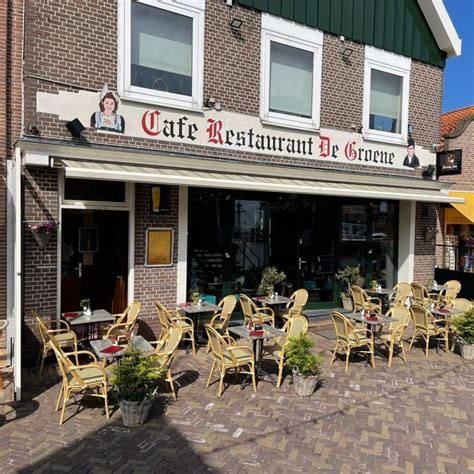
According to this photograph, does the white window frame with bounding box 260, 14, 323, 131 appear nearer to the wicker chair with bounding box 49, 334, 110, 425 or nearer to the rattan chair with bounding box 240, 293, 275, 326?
the rattan chair with bounding box 240, 293, 275, 326

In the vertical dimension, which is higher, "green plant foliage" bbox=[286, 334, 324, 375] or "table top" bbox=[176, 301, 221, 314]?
"table top" bbox=[176, 301, 221, 314]

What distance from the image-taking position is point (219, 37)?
27.8ft

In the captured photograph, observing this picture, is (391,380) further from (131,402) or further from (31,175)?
(31,175)

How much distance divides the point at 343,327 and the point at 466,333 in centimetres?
251

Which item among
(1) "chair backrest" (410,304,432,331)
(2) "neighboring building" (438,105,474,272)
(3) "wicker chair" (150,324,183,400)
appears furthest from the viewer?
(2) "neighboring building" (438,105,474,272)

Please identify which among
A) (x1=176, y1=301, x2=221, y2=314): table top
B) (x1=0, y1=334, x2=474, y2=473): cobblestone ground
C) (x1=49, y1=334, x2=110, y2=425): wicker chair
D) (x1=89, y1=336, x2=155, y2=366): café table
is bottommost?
(x1=0, y1=334, x2=474, y2=473): cobblestone ground

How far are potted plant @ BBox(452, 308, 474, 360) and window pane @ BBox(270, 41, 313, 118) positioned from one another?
5281 millimetres

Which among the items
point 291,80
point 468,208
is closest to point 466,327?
point 291,80

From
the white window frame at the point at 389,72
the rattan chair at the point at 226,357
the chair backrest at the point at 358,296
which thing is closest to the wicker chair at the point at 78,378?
the rattan chair at the point at 226,357

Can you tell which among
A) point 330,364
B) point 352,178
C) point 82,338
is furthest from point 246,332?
point 352,178

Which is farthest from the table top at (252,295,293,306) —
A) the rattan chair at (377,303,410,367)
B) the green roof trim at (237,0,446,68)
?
the green roof trim at (237,0,446,68)

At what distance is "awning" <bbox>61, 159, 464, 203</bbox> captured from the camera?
660 cm

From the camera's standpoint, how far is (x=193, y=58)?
8.27 m

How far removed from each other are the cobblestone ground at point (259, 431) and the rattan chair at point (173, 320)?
0.93 metres
